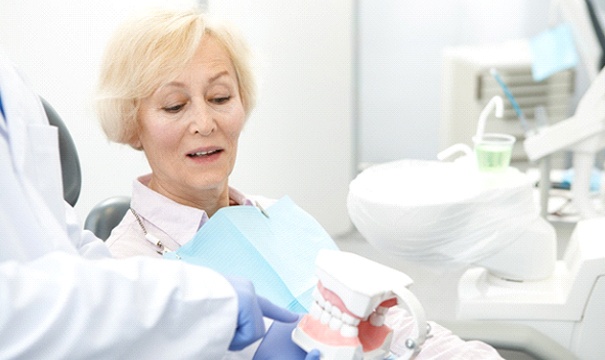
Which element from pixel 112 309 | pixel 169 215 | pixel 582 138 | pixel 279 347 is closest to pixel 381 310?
pixel 279 347

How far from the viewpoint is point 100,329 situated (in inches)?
31.2

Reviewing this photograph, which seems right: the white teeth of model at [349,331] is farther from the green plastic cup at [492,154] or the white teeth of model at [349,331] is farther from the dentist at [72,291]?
the green plastic cup at [492,154]

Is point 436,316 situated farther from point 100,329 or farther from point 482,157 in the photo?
point 100,329

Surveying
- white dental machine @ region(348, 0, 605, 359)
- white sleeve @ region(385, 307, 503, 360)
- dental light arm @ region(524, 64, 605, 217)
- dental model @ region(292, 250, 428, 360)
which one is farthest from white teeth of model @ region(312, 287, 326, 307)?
dental light arm @ region(524, 64, 605, 217)

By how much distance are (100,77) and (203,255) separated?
0.41m

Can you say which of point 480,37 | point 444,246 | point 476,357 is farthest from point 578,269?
point 480,37

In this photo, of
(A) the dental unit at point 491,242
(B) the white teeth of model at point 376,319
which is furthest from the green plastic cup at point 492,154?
(B) the white teeth of model at point 376,319

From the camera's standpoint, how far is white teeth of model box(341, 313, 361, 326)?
0.93 metres

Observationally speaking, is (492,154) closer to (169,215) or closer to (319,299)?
(169,215)

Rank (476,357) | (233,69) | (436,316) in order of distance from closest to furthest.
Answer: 1. (476,357)
2. (233,69)
3. (436,316)

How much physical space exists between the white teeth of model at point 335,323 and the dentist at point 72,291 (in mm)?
71

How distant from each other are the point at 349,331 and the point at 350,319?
0.06 feet

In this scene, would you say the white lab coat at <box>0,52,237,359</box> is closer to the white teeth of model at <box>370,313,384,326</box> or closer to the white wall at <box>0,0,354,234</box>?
the white teeth of model at <box>370,313,384,326</box>

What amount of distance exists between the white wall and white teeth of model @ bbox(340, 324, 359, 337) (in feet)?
5.86
